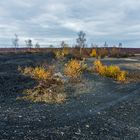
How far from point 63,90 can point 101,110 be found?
158 inches

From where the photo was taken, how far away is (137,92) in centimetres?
1922

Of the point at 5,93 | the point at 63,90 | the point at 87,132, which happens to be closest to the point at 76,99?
the point at 63,90

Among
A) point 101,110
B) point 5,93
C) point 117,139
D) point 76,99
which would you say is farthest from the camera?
point 5,93

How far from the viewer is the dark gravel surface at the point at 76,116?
36.4 ft

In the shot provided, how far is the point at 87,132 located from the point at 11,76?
11059mm

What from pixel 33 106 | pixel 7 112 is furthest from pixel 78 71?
pixel 7 112

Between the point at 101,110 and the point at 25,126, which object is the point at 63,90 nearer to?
the point at 101,110

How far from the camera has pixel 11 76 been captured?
21938 mm

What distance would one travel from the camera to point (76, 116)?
13.4 metres

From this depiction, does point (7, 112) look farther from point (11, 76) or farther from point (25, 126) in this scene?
point (11, 76)

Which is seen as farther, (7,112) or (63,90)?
(63,90)

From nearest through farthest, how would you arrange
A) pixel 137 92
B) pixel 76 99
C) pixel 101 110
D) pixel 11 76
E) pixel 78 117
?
pixel 78 117, pixel 101 110, pixel 76 99, pixel 137 92, pixel 11 76

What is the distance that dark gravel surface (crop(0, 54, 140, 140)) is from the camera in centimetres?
1110

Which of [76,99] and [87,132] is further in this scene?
[76,99]
